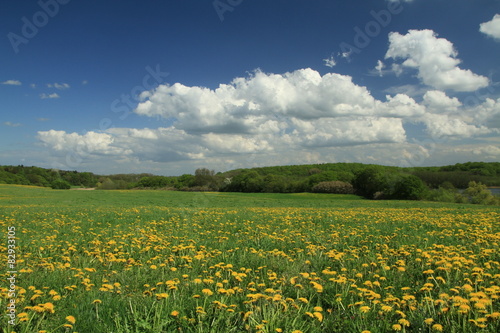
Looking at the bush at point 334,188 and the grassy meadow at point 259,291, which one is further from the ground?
the grassy meadow at point 259,291

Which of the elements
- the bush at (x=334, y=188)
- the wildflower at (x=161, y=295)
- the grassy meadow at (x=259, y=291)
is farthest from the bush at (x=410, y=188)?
the wildflower at (x=161, y=295)

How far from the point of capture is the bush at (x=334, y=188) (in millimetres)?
89062

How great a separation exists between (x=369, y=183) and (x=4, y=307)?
84.3 metres

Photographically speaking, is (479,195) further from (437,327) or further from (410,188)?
(437,327)

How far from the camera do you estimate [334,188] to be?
90.1 meters

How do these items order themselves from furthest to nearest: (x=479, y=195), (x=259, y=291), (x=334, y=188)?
(x=334, y=188) < (x=479, y=195) < (x=259, y=291)

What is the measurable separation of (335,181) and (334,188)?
11.4ft

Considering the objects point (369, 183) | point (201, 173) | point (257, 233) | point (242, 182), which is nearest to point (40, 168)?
point (201, 173)

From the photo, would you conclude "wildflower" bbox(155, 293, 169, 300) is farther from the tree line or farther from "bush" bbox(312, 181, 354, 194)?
"bush" bbox(312, 181, 354, 194)

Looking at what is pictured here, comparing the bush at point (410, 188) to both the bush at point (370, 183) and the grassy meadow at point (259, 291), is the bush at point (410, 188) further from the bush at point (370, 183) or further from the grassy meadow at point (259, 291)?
the grassy meadow at point (259, 291)

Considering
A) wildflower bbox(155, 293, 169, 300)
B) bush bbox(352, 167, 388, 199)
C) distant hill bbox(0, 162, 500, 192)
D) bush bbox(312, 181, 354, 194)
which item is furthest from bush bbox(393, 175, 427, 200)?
wildflower bbox(155, 293, 169, 300)

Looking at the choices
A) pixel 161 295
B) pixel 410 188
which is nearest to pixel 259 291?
pixel 161 295

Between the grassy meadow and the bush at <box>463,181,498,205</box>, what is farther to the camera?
the bush at <box>463,181,498,205</box>

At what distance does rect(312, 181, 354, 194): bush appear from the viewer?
292 ft
